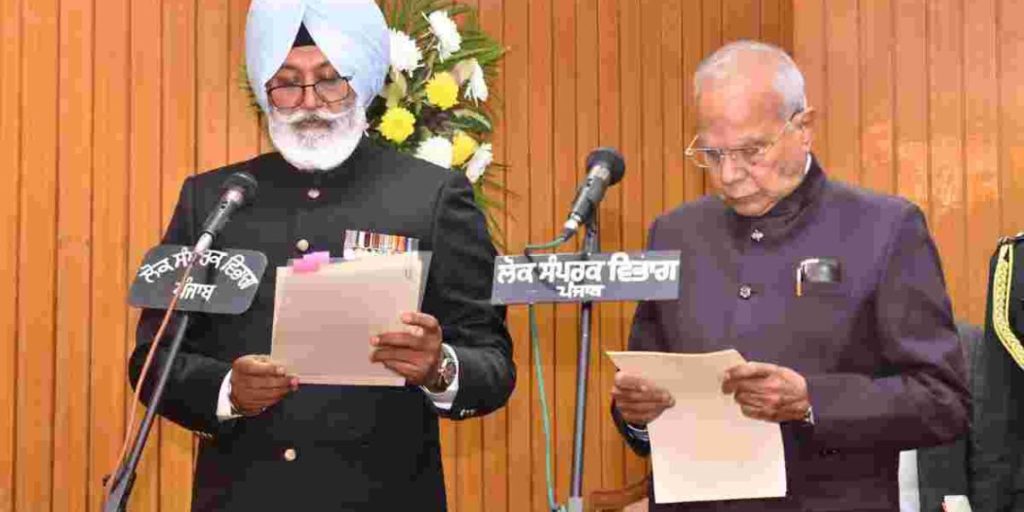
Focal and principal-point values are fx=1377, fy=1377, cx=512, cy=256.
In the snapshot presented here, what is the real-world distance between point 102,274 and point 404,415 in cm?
233

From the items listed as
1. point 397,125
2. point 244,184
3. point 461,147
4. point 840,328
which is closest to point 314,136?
point 244,184

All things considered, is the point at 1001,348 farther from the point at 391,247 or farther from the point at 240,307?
the point at 240,307

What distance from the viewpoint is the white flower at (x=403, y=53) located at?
4.42 metres

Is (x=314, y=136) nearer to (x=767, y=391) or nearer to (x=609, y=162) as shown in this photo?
(x=609, y=162)

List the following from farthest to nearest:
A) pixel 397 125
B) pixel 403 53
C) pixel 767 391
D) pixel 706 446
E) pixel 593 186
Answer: pixel 403 53
pixel 397 125
pixel 706 446
pixel 767 391
pixel 593 186

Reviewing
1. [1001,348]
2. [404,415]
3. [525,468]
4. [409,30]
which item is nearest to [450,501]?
[525,468]

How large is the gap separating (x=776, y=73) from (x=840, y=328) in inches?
19.3

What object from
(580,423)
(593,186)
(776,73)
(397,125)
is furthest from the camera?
(397,125)

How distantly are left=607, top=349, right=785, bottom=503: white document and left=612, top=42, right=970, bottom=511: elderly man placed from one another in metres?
0.04

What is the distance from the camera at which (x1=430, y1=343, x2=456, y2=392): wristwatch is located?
2455mm

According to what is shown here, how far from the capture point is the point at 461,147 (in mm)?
4613

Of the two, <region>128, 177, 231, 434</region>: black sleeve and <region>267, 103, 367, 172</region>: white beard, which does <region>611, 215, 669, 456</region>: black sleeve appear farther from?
<region>128, 177, 231, 434</region>: black sleeve

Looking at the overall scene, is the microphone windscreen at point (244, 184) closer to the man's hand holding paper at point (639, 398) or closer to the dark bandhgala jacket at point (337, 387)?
the dark bandhgala jacket at point (337, 387)

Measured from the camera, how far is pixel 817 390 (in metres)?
2.35
